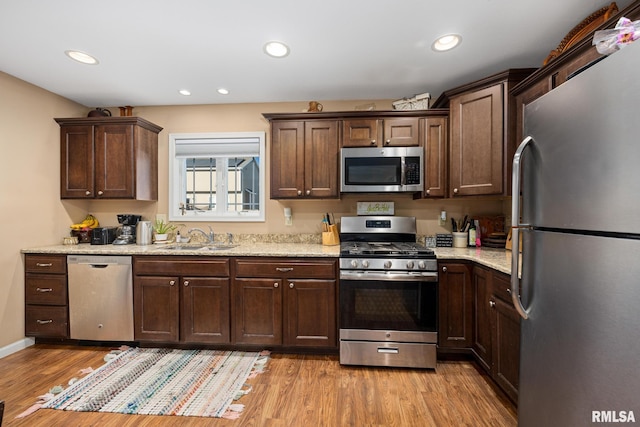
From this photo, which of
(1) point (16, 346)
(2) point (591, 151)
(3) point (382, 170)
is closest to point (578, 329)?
(2) point (591, 151)

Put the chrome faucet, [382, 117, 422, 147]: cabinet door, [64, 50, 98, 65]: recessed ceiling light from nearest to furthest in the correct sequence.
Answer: [64, 50, 98, 65]: recessed ceiling light → [382, 117, 422, 147]: cabinet door → the chrome faucet

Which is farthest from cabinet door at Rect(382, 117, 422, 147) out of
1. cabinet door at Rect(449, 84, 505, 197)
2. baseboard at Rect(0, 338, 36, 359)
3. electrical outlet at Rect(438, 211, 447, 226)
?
baseboard at Rect(0, 338, 36, 359)

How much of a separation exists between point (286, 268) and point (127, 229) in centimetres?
200

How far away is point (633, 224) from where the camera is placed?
68 cm

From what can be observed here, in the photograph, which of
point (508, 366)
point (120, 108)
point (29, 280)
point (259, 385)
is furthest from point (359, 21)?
point (29, 280)

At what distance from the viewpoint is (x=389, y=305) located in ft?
6.97

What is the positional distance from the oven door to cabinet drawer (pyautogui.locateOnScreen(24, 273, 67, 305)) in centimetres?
264

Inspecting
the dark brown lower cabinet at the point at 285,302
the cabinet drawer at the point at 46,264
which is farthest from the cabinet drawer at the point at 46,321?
the dark brown lower cabinet at the point at 285,302

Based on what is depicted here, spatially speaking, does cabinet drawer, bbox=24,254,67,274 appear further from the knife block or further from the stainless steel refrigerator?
the stainless steel refrigerator

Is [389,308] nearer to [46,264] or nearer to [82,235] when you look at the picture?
[46,264]

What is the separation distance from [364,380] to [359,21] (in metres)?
2.56

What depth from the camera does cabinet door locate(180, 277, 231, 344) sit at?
2318mm

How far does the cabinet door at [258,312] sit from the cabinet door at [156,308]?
1.87ft

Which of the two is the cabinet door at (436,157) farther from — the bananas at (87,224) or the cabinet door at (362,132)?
the bananas at (87,224)
